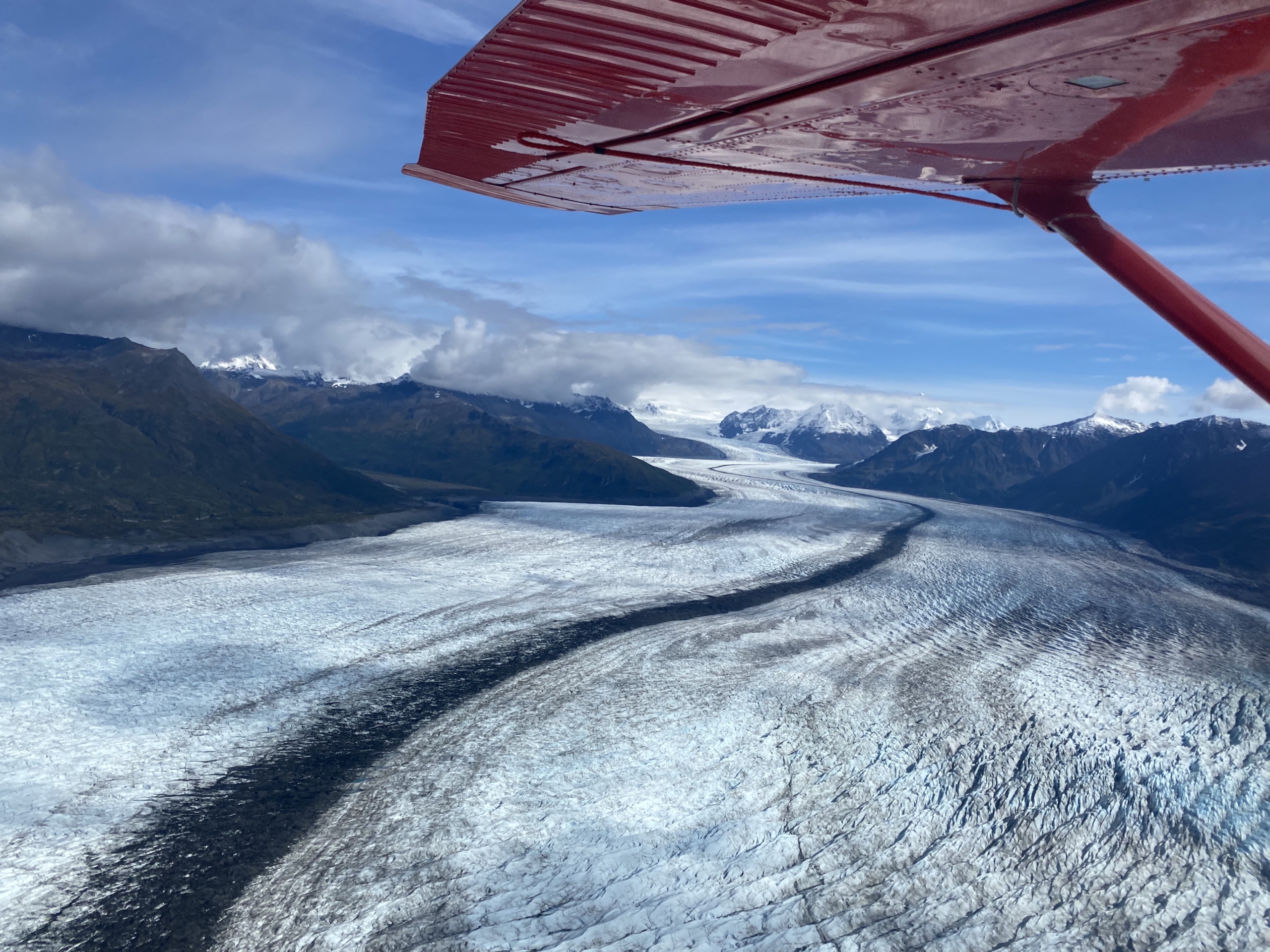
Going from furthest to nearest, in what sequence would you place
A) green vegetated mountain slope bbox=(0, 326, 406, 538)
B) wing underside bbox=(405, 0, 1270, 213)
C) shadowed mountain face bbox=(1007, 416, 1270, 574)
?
shadowed mountain face bbox=(1007, 416, 1270, 574) < green vegetated mountain slope bbox=(0, 326, 406, 538) < wing underside bbox=(405, 0, 1270, 213)

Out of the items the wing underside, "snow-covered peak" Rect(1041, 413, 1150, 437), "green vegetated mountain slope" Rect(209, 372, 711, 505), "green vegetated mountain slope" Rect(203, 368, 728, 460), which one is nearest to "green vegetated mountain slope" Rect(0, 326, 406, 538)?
"green vegetated mountain slope" Rect(209, 372, 711, 505)

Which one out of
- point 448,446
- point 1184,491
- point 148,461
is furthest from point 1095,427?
point 148,461

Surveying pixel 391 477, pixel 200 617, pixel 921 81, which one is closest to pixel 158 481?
pixel 391 477

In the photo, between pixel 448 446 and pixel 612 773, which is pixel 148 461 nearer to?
pixel 612 773

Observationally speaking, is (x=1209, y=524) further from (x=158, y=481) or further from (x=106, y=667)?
(x=158, y=481)

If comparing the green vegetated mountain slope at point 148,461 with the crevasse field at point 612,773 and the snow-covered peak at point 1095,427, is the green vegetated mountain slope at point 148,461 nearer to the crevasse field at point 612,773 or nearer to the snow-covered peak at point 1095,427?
the crevasse field at point 612,773

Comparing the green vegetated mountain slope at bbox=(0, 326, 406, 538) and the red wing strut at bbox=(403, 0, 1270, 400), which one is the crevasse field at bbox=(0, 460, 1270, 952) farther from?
the green vegetated mountain slope at bbox=(0, 326, 406, 538)
